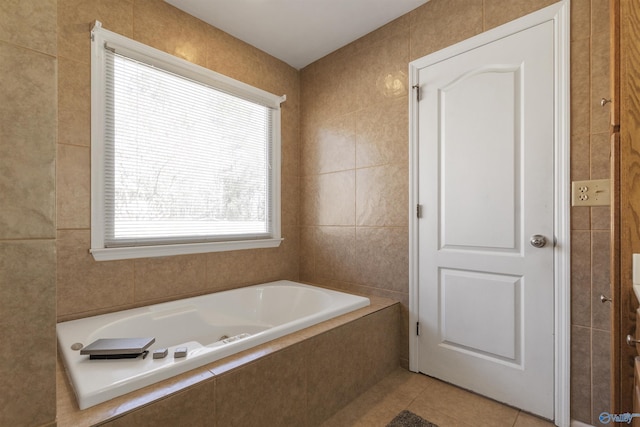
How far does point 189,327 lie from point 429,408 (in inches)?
59.1

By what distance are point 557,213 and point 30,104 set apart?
2022 mm

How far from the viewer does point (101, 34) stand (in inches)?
67.4

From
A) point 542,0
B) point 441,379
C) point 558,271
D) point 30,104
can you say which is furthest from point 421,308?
point 30,104

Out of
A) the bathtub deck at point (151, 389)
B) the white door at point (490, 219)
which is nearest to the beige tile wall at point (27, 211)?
the bathtub deck at point (151, 389)

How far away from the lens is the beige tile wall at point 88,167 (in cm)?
163

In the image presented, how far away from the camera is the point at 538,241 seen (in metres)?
1.59

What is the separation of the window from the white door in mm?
1318

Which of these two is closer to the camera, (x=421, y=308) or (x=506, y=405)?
(x=506, y=405)

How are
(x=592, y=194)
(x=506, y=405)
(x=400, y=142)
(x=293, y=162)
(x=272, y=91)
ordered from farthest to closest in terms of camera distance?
1. (x=293, y=162)
2. (x=272, y=91)
3. (x=400, y=142)
4. (x=506, y=405)
5. (x=592, y=194)

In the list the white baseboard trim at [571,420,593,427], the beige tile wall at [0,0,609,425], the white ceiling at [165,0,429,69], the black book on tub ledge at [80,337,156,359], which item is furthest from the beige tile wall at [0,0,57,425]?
the white baseboard trim at [571,420,593,427]

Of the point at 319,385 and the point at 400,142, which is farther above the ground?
the point at 400,142

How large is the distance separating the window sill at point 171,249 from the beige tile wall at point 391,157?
1.84 feet

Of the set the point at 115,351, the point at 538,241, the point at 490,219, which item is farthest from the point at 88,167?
the point at 538,241

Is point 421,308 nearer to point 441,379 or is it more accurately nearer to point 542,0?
point 441,379
